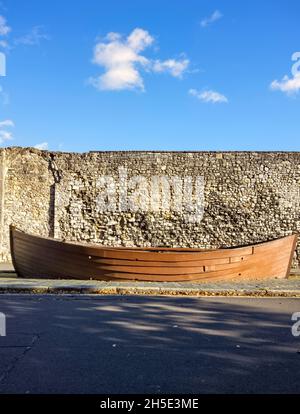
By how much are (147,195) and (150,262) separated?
8.16 m


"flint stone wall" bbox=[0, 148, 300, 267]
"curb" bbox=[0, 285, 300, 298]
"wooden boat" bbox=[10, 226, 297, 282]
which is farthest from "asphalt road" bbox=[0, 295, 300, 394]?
"flint stone wall" bbox=[0, 148, 300, 267]

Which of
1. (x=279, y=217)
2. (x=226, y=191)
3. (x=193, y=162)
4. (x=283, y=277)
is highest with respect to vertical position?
(x=193, y=162)

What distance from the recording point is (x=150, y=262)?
1171 centimetres

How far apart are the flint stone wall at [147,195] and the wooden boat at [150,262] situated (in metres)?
6.05

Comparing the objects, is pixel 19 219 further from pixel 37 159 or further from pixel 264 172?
pixel 264 172

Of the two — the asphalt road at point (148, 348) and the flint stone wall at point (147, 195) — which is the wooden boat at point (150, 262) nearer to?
the asphalt road at point (148, 348)

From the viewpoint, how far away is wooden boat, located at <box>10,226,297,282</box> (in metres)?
11.7

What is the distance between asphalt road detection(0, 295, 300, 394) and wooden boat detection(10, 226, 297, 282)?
11.4ft

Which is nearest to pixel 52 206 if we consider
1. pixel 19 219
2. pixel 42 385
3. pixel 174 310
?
pixel 19 219

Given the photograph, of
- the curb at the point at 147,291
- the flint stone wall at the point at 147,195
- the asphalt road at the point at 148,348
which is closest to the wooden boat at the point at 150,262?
the curb at the point at 147,291

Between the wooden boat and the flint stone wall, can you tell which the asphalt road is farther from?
the flint stone wall

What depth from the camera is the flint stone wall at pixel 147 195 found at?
19297mm
